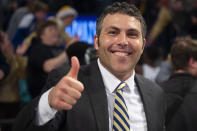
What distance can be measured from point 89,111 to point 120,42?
1.22 ft

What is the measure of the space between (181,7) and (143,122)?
440cm

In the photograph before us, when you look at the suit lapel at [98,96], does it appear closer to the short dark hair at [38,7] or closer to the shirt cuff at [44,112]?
the shirt cuff at [44,112]

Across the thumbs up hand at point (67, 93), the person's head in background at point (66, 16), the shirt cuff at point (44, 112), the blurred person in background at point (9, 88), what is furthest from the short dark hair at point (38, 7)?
the thumbs up hand at point (67, 93)

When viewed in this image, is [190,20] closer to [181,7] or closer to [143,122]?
[181,7]

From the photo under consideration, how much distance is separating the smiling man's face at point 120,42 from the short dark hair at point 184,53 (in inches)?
44.9

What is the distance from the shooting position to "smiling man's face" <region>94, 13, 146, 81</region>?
192 cm

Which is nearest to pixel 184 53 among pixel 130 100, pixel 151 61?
pixel 130 100

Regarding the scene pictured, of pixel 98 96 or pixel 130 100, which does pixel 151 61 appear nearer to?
pixel 130 100

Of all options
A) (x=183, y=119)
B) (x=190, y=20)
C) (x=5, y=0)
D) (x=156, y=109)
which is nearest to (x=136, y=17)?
(x=156, y=109)

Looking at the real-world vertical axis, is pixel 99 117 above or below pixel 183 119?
above

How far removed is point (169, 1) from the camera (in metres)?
6.43

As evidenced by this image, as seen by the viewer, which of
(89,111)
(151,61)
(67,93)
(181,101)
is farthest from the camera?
(151,61)

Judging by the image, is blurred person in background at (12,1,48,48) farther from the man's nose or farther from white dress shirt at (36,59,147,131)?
the man's nose

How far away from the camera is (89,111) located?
190cm
